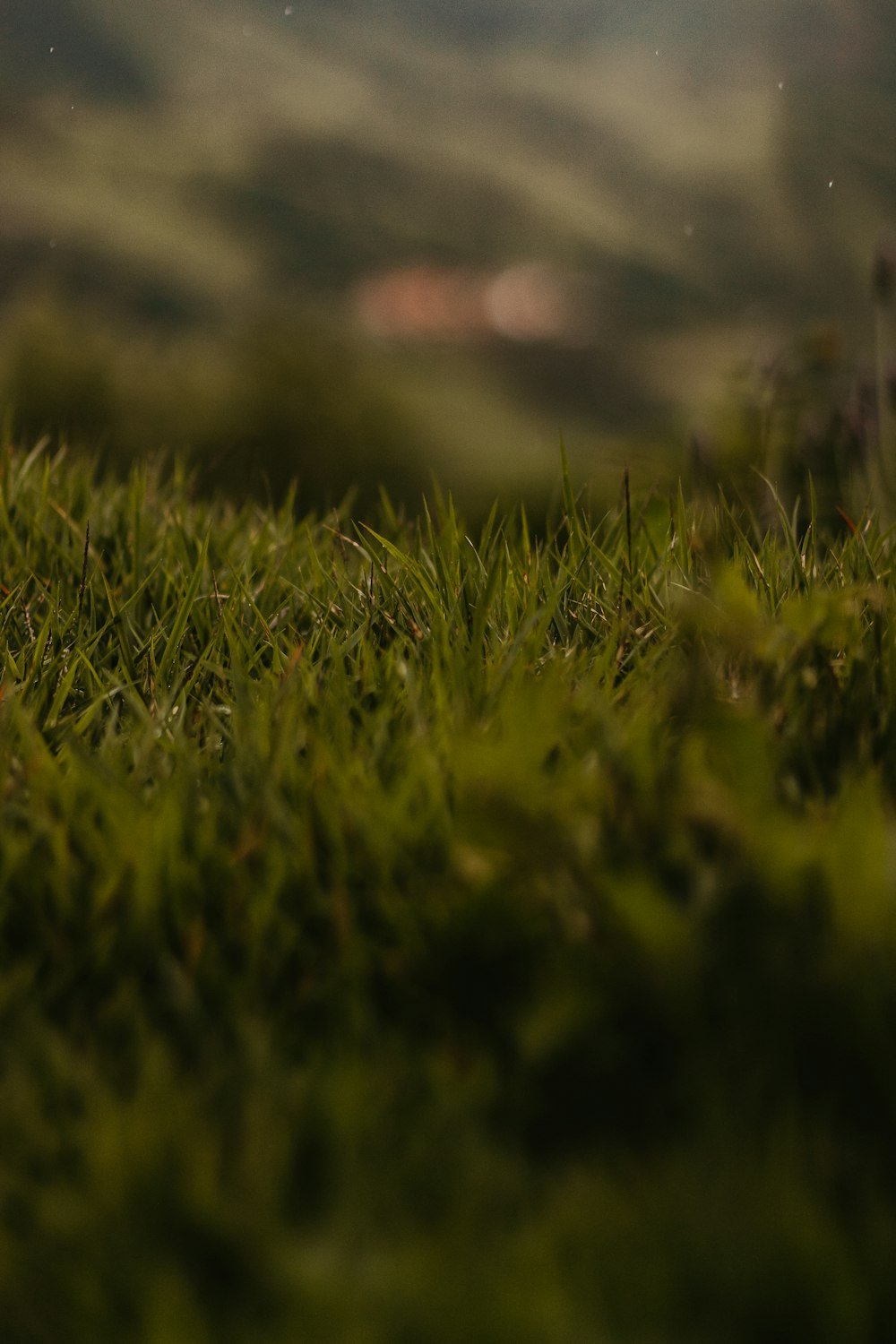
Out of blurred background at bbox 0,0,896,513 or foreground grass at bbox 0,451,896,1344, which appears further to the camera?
blurred background at bbox 0,0,896,513

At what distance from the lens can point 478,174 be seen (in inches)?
5822

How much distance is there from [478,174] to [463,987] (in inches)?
6244

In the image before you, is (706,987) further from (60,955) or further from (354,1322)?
(60,955)

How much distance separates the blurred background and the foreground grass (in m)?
82.8

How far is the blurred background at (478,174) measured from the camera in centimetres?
11844

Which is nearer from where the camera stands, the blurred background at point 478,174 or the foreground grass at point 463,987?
the foreground grass at point 463,987

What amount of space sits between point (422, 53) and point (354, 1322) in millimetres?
187160

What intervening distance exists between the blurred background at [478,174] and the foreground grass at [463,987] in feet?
272

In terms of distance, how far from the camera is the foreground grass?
1.04 meters

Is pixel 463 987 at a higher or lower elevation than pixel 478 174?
higher

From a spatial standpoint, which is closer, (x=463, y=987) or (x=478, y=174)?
(x=463, y=987)

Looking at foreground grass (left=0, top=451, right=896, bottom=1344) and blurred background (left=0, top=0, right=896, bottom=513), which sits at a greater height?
foreground grass (left=0, top=451, right=896, bottom=1344)

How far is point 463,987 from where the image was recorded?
1.42 m

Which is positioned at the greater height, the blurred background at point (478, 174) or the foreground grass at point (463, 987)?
the foreground grass at point (463, 987)
